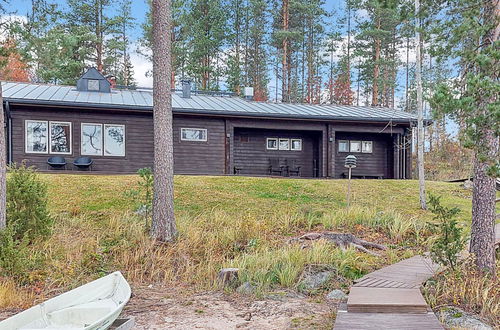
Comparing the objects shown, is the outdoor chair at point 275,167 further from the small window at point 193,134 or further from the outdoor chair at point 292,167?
the small window at point 193,134

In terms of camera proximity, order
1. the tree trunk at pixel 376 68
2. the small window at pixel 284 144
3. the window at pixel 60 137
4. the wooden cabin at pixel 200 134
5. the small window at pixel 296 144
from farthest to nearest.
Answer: the tree trunk at pixel 376 68, the small window at pixel 296 144, the small window at pixel 284 144, the window at pixel 60 137, the wooden cabin at pixel 200 134

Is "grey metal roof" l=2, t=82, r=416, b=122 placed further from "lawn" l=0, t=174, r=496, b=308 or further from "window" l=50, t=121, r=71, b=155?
"lawn" l=0, t=174, r=496, b=308

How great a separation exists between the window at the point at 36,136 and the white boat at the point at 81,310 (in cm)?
1073

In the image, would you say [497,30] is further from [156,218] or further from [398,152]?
[398,152]

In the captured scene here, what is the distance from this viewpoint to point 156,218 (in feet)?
23.4

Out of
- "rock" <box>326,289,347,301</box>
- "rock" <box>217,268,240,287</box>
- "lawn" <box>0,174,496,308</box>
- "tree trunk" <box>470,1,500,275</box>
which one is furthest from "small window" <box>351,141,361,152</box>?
"rock" <box>326,289,347,301</box>

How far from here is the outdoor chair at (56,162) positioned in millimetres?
13636

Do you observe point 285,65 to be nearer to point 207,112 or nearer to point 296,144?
point 296,144

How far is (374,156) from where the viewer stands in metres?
17.8

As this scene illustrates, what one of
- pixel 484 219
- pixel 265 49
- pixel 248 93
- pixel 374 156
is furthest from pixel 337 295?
pixel 265 49

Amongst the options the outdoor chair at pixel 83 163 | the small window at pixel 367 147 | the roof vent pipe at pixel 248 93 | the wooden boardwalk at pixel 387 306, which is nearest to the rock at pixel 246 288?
the wooden boardwalk at pixel 387 306

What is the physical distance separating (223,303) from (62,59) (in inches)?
855

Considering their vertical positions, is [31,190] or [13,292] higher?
[31,190]

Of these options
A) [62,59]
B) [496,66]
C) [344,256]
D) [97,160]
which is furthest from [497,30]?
[62,59]
